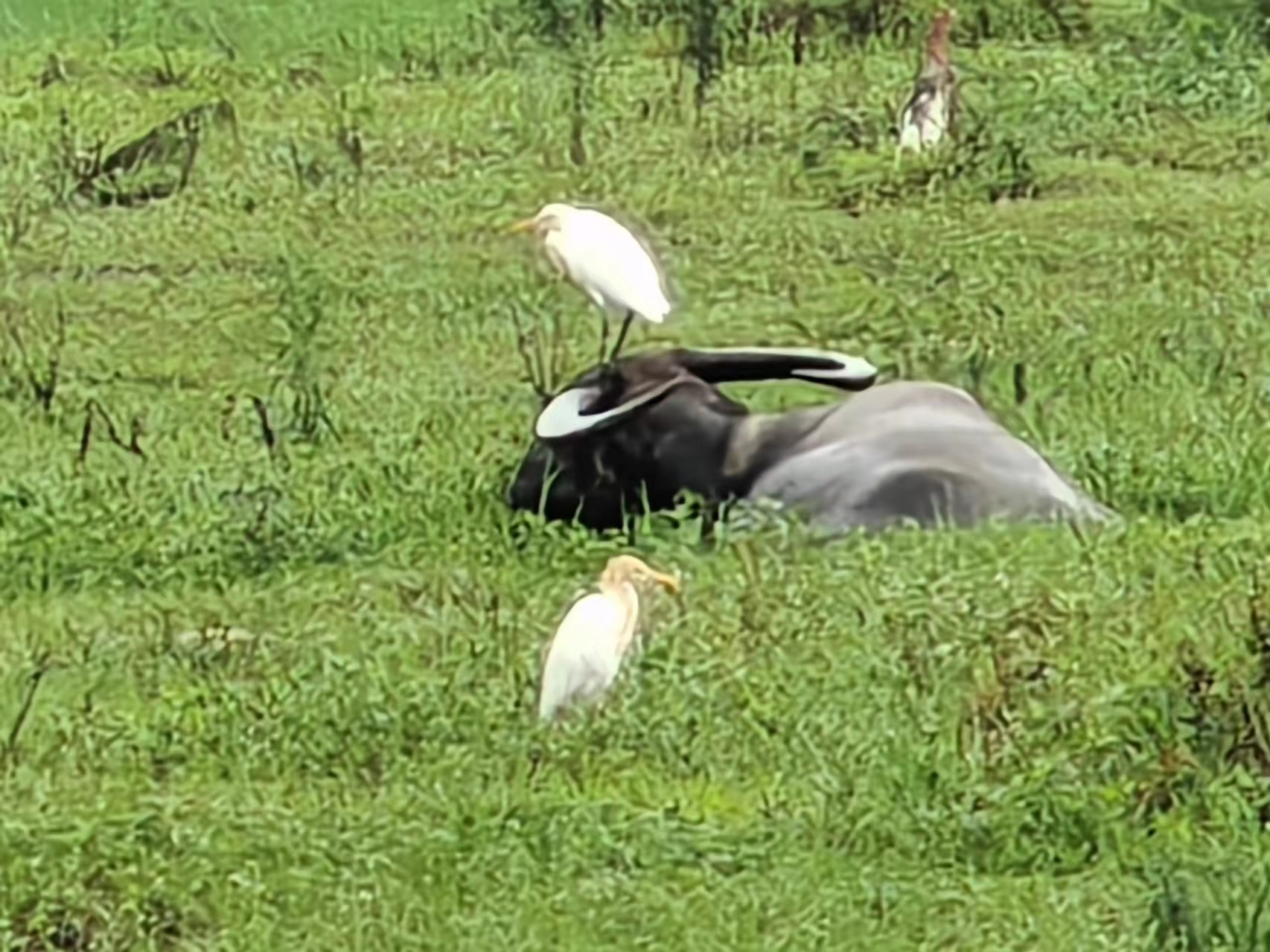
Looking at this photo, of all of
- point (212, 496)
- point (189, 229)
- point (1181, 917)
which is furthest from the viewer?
point (189, 229)

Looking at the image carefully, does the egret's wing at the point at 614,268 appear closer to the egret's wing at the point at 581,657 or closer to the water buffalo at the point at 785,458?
the water buffalo at the point at 785,458

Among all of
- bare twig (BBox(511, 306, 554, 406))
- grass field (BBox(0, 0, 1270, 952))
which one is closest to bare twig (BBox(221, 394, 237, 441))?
grass field (BBox(0, 0, 1270, 952))

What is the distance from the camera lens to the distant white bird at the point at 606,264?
6.65 meters

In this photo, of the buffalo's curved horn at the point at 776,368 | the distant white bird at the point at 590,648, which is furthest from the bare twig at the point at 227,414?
the distant white bird at the point at 590,648

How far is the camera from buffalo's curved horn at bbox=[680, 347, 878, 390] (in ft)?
20.8

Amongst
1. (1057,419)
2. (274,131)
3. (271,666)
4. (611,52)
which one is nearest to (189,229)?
(274,131)

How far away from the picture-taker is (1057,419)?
654cm

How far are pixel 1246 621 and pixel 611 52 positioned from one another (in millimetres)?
4710

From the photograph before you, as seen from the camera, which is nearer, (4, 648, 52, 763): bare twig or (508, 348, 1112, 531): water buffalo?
(4, 648, 52, 763): bare twig

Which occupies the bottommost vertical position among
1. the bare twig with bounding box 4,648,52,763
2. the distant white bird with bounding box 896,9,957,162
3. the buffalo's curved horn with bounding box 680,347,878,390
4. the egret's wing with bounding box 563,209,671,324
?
the distant white bird with bounding box 896,9,957,162

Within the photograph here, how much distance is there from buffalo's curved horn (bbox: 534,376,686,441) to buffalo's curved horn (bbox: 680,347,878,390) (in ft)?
0.55

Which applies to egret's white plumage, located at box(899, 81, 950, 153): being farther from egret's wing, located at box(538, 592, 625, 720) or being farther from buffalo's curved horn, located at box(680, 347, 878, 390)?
egret's wing, located at box(538, 592, 625, 720)

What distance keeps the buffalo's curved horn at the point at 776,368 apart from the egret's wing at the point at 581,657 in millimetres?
1402

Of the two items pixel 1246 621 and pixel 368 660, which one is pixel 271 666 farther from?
pixel 1246 621
